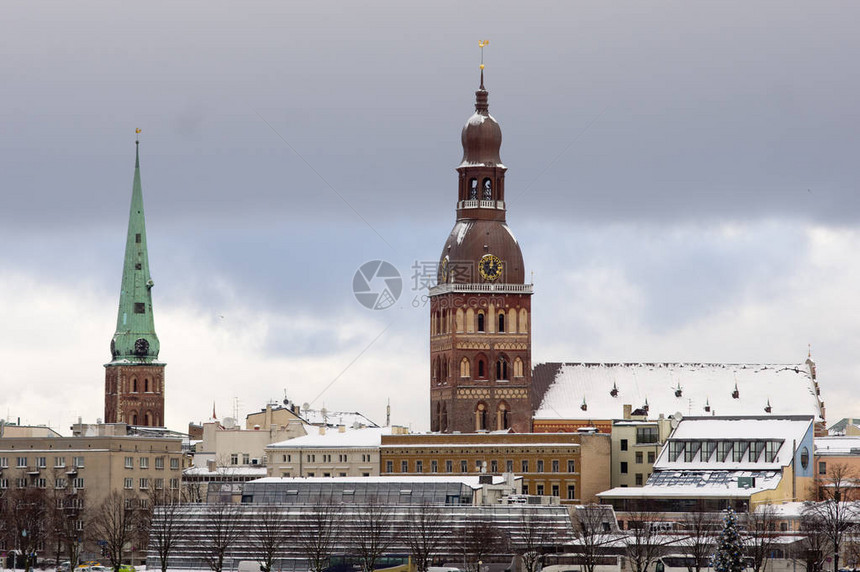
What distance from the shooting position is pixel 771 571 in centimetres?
17950

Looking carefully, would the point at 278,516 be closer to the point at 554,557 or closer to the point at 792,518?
the point at 554,557

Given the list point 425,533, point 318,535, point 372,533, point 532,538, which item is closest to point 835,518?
point 532,538

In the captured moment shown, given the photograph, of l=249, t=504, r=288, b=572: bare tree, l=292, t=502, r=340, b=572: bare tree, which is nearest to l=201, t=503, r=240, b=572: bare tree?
l=249, t=504, r=288, b=572: bare tree

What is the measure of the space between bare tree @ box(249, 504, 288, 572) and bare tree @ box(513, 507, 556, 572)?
1784cm

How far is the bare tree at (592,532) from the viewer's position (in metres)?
181

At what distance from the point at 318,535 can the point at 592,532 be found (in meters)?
20.6

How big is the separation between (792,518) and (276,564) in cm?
3829

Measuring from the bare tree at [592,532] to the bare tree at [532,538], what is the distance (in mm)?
2489

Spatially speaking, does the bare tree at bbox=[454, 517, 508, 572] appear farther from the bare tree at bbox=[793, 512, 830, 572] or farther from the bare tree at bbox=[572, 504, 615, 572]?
the bare tree at bbox=[793, 512, 830, 572]

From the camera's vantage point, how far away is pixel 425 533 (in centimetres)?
19225

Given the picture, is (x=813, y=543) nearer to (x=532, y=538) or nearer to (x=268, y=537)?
(x=532, y=538)

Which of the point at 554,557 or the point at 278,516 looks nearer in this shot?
the point at 554,557

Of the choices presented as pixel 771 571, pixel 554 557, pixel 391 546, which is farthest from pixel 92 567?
pixel 771 571

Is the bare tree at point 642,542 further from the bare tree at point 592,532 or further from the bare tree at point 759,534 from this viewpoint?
the bare tree at point 759,534
